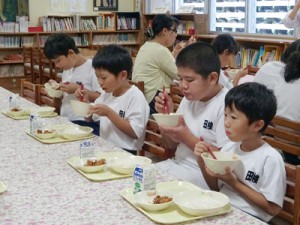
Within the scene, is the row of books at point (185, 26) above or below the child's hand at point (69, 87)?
above

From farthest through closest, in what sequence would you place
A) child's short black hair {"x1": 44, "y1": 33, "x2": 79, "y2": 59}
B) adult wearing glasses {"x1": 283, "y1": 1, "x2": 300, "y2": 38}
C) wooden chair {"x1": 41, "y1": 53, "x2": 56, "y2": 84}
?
wooden chair {"x1": 41, "y1": 53, "x2": 56, "y2": 84} < adult wearing glasses {"x1": 283, "y1": 1, "x2": 300, "y2": 38} < child's short black hair {"x1": 44, "y1": 33, "x2": 79, "y2": 59}

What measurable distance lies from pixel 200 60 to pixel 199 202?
793mm

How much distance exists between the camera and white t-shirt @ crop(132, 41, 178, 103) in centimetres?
410

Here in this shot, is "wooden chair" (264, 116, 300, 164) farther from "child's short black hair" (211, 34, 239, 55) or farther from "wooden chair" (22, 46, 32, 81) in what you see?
"wooden chair" (22, 46, 32, 81)

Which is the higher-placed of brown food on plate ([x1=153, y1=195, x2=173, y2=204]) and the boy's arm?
the boy's arm

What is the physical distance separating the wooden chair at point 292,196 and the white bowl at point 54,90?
1.84m

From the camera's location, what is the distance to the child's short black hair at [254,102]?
1617 mm

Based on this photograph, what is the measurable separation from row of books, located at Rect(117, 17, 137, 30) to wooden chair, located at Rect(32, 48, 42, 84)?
184 centimetres

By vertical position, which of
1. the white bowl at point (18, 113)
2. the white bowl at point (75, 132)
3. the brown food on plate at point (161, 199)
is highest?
the white bowl at point (18, 113)

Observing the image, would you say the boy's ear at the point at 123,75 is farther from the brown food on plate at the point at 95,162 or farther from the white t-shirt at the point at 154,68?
the white t-shirt at the point at 154,68

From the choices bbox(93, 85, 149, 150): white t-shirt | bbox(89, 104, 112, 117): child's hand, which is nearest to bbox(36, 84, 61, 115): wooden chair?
bbox(93, 85, 149, 150): white t-shirt

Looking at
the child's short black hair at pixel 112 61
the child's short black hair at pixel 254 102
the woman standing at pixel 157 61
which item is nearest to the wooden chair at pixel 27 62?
the woman standing at pixel 157 61

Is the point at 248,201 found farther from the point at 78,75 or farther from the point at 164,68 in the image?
the point at 164,68

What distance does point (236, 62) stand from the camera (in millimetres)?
6199
